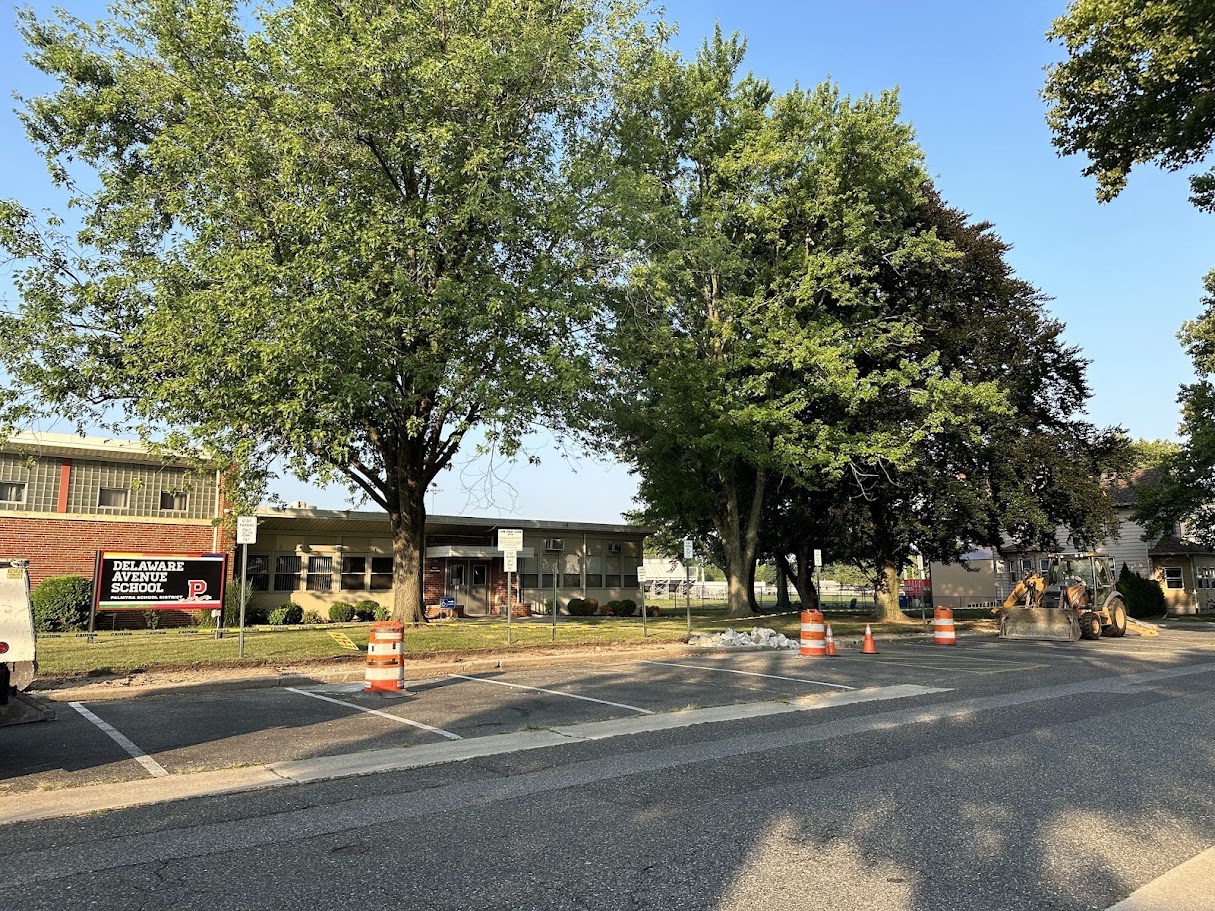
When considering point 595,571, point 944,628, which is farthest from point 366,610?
point 944,628

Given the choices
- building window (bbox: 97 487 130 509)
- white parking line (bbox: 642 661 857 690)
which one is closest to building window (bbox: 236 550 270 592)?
building window (bbox: 97 487 130 509)

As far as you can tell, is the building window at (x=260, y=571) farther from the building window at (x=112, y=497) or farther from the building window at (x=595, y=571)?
the building window at (x=595, y=571)

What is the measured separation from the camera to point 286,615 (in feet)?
88.2

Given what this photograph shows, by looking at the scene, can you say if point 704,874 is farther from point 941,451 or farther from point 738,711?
point 941,451

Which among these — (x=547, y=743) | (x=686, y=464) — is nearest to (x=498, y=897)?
(x=547, y=743)

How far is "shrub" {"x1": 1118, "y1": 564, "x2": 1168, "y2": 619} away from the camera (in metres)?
41.6

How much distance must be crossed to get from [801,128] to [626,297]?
11.4 metres

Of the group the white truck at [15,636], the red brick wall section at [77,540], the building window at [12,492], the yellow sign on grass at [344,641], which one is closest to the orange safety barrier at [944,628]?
the yellow sign on grass at [344,641]

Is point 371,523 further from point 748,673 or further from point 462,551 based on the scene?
point 748,673

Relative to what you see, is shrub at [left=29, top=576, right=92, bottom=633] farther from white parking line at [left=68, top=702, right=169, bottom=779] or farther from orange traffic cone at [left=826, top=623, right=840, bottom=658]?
orange traffic cone at [left=826, top=623, right=840, bottom=658]

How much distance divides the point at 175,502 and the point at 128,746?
20.4 m

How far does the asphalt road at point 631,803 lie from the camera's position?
4.49m

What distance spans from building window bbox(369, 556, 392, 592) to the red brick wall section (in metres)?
5.95

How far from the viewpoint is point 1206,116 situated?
1948 cm
